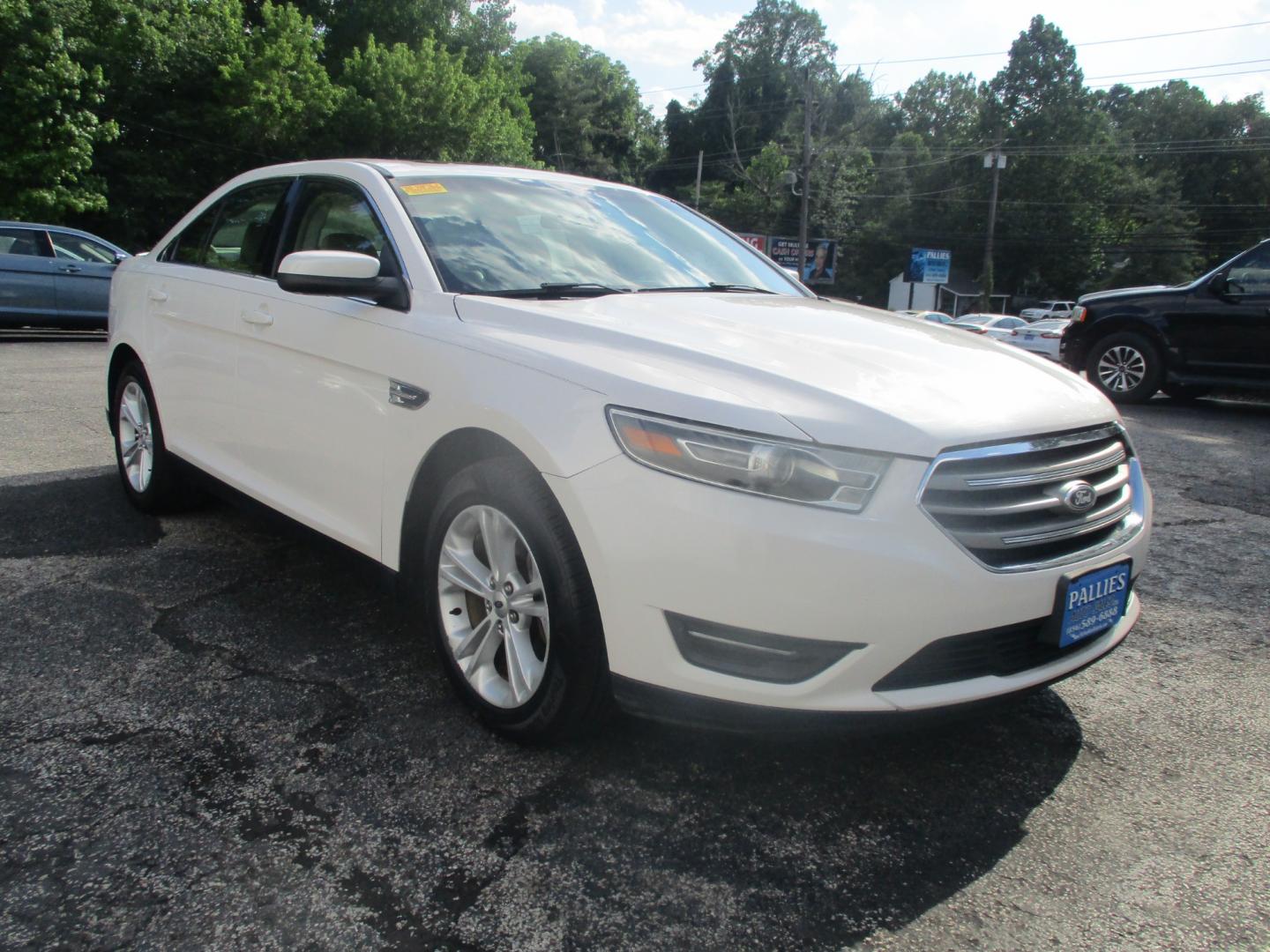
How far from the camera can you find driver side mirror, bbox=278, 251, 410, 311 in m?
2.92

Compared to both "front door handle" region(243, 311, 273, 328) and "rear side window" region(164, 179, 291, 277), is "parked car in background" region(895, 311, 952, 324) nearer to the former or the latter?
"front door handle" region(243, 311, 273, 328)

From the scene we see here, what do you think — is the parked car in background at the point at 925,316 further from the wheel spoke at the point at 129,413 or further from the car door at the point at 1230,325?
the wheel spoke at the point at 129,413

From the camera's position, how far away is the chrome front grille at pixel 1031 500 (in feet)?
7.19

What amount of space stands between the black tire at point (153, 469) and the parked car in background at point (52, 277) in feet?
30.3

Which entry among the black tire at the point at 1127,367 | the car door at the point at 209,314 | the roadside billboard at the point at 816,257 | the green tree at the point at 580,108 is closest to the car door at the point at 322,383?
the car door at the point at 209,314

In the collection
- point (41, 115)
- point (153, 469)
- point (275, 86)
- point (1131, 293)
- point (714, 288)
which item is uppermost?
point (275, 86)

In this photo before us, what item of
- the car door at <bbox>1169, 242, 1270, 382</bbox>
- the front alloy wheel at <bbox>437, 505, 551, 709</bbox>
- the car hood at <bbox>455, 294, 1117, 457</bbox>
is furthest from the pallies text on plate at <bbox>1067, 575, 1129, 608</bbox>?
the car door at <bbox>1169, 242, 1270, 382</bbox>

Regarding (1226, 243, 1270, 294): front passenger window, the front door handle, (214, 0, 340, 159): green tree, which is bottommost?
the front door handle

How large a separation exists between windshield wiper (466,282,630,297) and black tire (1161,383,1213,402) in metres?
8.44

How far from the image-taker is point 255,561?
4.17 meters

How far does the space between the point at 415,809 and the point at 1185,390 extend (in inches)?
405

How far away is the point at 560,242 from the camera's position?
11.1 feet

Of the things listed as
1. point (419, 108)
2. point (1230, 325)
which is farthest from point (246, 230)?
point (419, 108)

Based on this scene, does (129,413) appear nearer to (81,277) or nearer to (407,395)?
(407,395)
